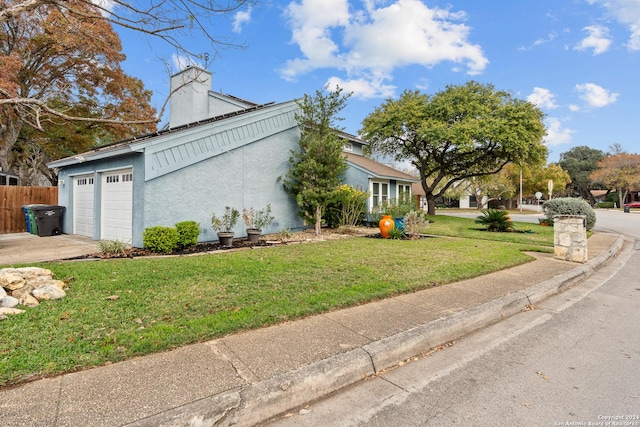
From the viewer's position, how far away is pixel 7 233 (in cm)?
1273

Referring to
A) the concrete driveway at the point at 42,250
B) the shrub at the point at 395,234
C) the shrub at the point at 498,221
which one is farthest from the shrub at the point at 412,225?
the concrete driveway at the point at 42,250

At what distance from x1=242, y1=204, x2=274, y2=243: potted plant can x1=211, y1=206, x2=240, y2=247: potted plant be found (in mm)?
419

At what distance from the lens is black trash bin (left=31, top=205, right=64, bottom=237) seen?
11664mm

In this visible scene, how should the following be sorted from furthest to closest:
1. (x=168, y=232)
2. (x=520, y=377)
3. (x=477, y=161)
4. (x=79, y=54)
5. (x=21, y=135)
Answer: (x=477, y=161), (x=21, y=135), (x=79, y=54), (x=168, y=232), (x=520, y=377)

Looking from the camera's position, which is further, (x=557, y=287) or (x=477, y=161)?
(x=477, y=161)

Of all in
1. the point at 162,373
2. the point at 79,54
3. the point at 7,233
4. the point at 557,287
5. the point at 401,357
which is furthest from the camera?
the point at 79,54

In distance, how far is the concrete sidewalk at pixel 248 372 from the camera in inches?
84.8

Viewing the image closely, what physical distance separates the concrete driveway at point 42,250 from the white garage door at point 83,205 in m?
1.04

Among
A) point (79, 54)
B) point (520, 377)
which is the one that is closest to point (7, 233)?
point (79, 54)

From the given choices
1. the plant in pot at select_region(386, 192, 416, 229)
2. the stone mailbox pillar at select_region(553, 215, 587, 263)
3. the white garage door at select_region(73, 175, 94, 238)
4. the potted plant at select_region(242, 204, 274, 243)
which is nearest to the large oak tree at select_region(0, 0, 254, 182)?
the white garage door at select_region(73, 175, 94, 238)

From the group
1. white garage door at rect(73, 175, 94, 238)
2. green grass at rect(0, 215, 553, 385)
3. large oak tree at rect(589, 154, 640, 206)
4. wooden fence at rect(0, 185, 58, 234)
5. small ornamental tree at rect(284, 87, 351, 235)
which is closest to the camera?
green grass at rect(0, 215, 553, 385)

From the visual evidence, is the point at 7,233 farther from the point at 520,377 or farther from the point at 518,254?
the point at 518,254

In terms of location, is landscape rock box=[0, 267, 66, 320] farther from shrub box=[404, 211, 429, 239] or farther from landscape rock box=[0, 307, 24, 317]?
shrub box=[404, 211, 429, 239]

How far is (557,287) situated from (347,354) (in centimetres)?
499
